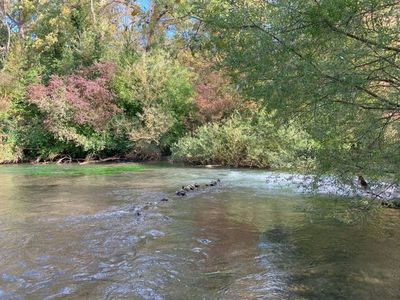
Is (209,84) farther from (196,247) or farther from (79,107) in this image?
(196,247)

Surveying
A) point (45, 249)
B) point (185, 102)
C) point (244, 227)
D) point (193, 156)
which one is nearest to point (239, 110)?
point (193, 156)

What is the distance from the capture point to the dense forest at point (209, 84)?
12.4 ft

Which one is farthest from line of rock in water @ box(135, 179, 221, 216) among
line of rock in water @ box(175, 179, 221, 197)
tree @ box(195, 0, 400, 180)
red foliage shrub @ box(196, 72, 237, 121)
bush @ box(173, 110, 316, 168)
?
red foliage shrub @ box(196, 72, 237, 121)

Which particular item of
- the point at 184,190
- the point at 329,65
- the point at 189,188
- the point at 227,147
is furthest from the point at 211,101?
the point at 329,65

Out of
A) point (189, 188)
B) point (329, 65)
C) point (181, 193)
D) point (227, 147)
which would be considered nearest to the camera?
point (329, 65)

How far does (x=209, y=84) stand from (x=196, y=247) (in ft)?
48.2

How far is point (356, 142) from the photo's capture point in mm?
4738

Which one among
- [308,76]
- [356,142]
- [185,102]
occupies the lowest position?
[356,142]

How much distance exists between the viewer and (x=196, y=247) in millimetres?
6258

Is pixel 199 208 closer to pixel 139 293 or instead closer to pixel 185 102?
pixel 139 293

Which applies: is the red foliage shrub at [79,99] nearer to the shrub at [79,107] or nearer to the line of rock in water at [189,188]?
the shrub at [79,107]

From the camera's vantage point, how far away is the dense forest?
12.4 ft

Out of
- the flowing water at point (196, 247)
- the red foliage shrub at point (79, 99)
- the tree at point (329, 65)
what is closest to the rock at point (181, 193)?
the flowing water at point (196, 247)

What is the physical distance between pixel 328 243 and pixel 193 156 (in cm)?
→ 1216
